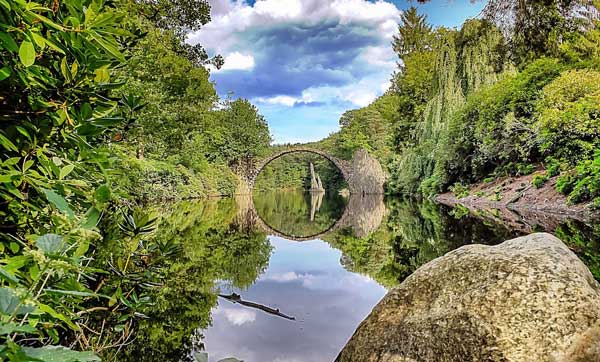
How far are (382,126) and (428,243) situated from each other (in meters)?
37.0

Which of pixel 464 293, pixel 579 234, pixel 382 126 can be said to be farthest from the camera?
pixel 382 126

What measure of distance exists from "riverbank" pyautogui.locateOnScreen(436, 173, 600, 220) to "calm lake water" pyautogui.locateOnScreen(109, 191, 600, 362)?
6.75ft

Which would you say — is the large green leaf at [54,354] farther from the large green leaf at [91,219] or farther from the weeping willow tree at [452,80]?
the weeping willow tree at [452,80]

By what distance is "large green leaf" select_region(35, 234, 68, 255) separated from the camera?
0.52 meters

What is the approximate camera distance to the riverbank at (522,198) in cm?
993

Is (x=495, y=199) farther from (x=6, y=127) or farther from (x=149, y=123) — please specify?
(x=6, y=127)

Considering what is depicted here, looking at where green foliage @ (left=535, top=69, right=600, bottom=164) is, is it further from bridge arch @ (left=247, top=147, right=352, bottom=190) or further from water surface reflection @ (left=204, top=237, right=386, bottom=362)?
bridge arch @ (left=247, top=147, right=352, bottom=190)

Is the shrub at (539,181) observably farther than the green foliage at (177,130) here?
Yes

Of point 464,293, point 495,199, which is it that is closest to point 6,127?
point 464,293

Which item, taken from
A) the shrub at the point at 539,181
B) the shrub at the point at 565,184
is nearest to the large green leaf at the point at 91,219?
the shrub at the point at 565,184

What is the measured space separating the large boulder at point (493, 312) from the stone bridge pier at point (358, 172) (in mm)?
33721

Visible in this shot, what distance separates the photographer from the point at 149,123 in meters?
12.8

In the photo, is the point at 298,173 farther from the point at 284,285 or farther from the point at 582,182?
Result: the point at 284,285

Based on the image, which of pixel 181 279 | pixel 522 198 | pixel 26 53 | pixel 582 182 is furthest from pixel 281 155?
A: pixel 26 53
